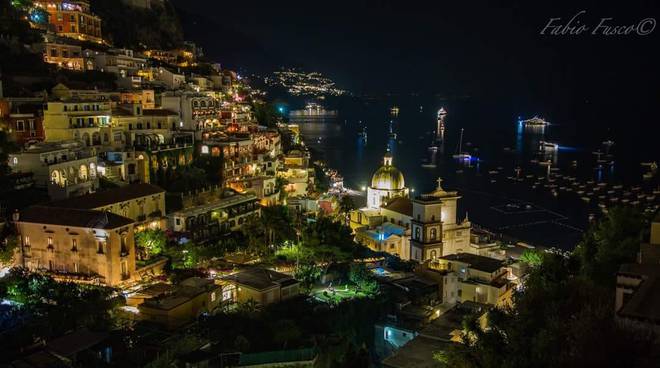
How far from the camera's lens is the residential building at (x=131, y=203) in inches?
857

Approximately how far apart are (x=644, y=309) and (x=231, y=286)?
12.8 m

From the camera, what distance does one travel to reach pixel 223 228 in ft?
88.9

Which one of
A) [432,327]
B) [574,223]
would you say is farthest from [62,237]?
[574,223]

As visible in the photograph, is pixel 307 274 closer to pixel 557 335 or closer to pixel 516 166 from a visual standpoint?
pixel 557 335

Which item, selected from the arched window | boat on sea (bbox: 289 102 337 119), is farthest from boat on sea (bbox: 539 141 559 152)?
the arched window

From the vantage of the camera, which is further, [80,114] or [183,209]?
[80,114]

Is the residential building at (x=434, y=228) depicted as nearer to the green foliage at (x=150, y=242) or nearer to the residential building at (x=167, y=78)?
the green foliage at (x=150, y=242)

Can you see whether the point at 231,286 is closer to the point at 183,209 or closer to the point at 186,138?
the point at 183,209

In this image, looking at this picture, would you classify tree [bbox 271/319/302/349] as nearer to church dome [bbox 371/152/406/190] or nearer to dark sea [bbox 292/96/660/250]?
church dome [bbox 371/152/406/190]

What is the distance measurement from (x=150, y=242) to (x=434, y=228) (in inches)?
555

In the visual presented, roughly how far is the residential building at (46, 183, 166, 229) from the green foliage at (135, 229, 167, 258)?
3.07 feet

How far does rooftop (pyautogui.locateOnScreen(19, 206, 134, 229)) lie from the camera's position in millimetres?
19859

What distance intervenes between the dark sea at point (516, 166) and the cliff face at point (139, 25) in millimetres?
21530

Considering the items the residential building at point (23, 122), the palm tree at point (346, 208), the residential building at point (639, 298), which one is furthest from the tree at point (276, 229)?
the residential building at point (639, 298)
